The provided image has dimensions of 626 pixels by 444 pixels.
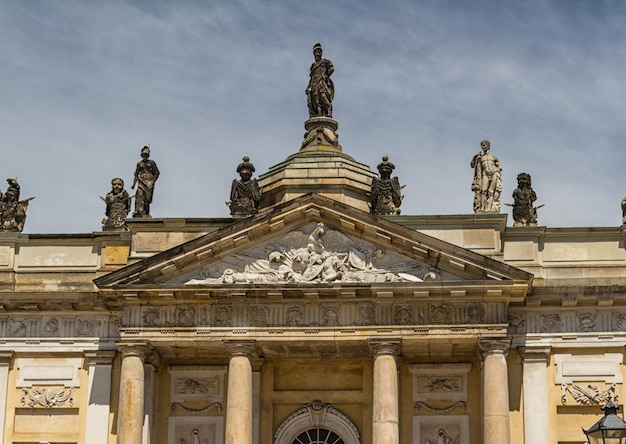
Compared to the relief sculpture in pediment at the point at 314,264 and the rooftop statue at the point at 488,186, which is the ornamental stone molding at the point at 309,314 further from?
the rooftop statue at the point at 488,186

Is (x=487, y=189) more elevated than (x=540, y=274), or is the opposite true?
(x=487, y=189)

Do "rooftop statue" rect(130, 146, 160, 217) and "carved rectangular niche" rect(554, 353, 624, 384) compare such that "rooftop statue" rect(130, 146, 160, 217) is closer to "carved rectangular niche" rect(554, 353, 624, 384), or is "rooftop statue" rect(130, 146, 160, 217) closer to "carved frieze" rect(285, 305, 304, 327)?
→ "carved frieze" rect(285, 305, 304, 327)


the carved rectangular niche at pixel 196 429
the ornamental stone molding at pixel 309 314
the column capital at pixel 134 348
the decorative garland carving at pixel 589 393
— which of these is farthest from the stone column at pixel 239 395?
the decorative garland carving at pixel 589 393

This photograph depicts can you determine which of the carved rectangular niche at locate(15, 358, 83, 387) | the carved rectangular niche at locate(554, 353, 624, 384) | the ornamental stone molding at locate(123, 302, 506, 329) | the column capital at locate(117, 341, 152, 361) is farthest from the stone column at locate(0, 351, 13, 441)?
the carved rectangular niche at locate(554, 353, 624, 384)

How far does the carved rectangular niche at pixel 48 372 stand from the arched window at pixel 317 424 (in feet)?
18.4

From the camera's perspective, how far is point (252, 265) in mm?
32875

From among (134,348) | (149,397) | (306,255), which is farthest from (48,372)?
(306,255)

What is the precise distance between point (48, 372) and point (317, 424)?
7.24 metres

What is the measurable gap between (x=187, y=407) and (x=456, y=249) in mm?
8203

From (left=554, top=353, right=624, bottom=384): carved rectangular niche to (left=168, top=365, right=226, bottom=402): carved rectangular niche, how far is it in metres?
8.76

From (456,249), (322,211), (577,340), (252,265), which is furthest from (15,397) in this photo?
(577,340)

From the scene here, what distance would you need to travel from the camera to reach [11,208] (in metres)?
35.7

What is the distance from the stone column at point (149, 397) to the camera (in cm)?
3281

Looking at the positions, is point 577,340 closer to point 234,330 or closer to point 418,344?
point 418,344
